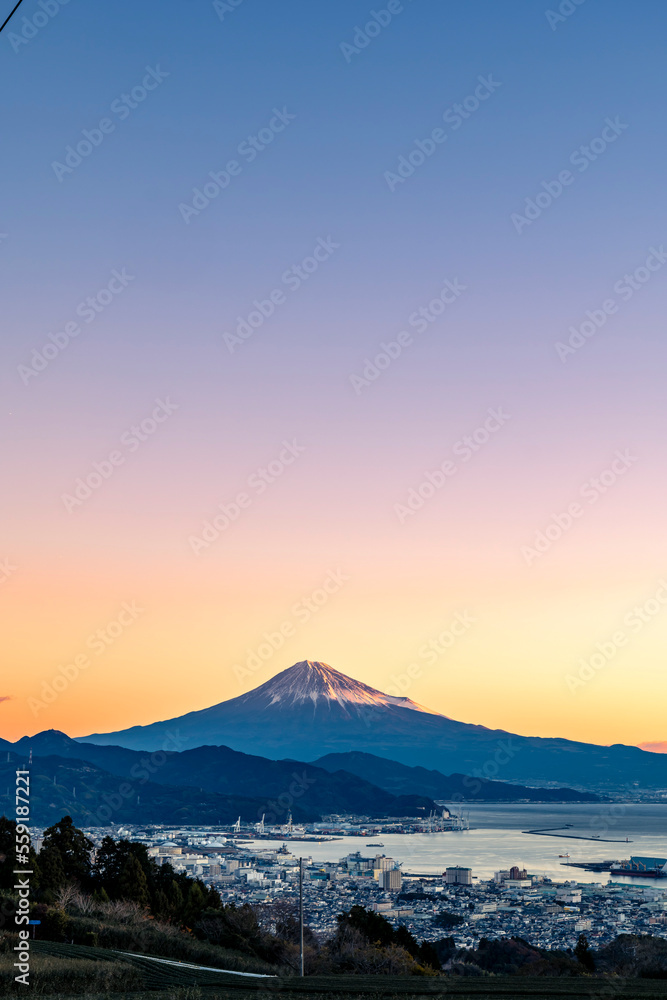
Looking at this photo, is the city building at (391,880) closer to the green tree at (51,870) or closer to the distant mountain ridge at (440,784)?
the green tree at (51,870)

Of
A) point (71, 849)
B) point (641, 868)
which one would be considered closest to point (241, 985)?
point (71, 849)

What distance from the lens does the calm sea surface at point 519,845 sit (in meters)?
84.6

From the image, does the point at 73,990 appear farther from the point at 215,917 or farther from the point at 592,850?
the point at 592,850

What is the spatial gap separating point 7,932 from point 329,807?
123m

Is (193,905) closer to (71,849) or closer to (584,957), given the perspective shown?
(71,849)

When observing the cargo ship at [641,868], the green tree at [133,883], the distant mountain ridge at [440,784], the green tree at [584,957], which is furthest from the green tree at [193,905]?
the distant mountain ridge at [440,784]

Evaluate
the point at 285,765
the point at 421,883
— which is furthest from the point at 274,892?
the point at 285,765

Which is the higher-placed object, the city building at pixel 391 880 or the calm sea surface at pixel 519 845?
the city building at pixel 391 880

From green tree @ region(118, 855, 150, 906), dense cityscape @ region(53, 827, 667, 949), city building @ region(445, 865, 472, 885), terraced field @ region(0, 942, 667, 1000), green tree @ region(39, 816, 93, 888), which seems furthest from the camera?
city building @ region(445, 865, 472, 885)

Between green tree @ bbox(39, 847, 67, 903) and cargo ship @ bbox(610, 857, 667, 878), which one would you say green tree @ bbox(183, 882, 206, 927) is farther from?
cargo ship @ bbox(610, 857, 667, 878)

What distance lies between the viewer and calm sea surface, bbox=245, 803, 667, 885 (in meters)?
84.6

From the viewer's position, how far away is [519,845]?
106688mm

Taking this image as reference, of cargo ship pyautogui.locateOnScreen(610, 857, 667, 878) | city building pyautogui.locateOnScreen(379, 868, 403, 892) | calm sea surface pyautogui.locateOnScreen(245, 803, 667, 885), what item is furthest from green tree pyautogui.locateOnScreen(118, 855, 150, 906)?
cargo ship pyautogui.locateOnScreen(610, 857, 667, 878)

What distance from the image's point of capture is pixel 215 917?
107 ft
